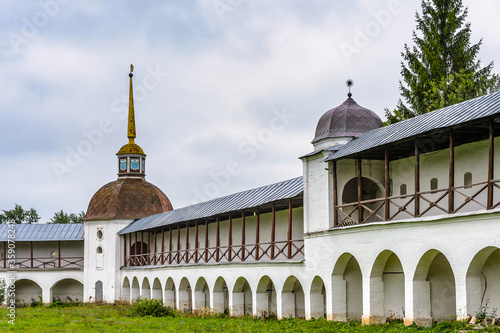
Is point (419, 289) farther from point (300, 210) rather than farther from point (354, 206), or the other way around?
point (300, 210)

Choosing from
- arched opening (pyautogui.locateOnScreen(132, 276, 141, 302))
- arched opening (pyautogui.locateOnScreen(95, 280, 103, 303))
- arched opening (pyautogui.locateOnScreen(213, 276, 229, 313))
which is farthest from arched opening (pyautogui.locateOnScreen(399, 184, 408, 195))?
arched opening (pyautogui.locateOnScreen(95, 280, 103, 303))

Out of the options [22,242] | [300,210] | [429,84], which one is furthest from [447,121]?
[22,242]

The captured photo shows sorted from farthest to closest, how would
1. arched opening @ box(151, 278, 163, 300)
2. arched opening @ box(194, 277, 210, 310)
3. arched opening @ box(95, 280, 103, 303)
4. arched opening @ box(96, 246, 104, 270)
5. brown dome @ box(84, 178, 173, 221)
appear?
brown dome @ box(84, 178, 173, 221)
arched opening @ box(96, 246, 104, 270)
arched opening @ box(95, 280, 103, 303)
arched opening @ box(151, 278, 163, 300)
arched opening @ box(194, 277, 210, 310)

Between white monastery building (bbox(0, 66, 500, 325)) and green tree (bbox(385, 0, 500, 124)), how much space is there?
36.1ft

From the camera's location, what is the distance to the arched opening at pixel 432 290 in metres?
17.8

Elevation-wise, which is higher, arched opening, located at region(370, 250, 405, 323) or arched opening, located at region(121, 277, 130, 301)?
arched opening, located at region(370, 250, 405, 323)

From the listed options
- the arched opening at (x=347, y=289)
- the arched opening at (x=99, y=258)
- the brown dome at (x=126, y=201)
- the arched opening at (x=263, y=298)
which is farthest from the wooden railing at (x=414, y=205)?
the arched opening at (x=99, y=258)

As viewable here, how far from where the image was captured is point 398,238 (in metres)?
18.4

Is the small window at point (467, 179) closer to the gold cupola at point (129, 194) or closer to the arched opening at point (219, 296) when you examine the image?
the arched opening at point (219, 296)

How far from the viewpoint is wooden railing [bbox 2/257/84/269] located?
144ft

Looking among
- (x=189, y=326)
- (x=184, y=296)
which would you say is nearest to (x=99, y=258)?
(x=184, y=296)

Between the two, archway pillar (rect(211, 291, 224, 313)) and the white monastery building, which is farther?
archway pillar (rect(211, 291, 224, 313))

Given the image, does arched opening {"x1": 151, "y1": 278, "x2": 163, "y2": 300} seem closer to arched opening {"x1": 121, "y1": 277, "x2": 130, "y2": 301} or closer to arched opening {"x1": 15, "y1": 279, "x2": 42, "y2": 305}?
arched opening {"x1": 121, "y1": 277, "x2": 130, "y2": 301}

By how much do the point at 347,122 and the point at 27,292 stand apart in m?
27.4
